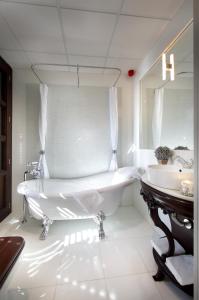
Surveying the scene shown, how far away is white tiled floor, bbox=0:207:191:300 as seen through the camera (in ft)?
4.01

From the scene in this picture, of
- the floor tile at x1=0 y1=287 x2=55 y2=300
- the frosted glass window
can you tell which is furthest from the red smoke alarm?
the floor tile at x1=0 y1=287 x2=55 y2=300

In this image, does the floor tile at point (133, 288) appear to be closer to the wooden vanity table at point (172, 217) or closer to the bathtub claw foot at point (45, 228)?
the wooden vanity table at point (172, 217)

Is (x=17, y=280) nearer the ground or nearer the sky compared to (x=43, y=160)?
nearer the ground

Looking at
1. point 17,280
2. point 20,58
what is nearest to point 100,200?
point 17,280

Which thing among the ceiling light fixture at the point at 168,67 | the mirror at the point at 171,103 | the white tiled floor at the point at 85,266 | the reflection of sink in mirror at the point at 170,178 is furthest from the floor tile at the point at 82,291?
the ceiling light fixture at the point at 168,67

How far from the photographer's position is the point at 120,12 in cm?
152

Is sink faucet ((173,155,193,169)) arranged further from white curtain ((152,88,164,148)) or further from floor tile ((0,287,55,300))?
floor tile ((0,287,55,300))

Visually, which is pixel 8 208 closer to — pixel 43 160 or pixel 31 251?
pixel 43 160

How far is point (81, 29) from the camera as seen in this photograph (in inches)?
68.4

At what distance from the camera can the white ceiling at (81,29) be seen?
57.2 inches

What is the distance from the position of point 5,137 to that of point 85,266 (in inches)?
80.5

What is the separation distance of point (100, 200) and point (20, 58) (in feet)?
7.29

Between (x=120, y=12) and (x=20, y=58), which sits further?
(x=20, y=58)

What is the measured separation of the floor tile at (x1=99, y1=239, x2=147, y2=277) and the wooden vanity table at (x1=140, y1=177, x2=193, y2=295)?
0.21 metres
